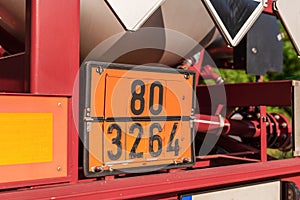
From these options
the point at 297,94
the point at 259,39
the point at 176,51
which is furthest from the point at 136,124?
the point at 259,39

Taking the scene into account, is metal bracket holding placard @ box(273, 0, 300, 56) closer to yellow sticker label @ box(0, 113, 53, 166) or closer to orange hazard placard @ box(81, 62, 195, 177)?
orange hazard placard @ box(81, 62, 195, 177)

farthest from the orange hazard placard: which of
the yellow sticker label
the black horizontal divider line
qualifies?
the yellow sticker label

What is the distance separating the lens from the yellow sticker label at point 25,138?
4.01 feet

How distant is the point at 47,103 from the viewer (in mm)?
1307

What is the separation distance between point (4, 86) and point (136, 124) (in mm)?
404

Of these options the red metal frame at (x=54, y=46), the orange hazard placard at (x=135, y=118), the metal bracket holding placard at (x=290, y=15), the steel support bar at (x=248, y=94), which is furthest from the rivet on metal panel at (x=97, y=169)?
the steel support bar at (x=248, y=94)

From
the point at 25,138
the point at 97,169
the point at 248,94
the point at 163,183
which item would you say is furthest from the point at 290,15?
the point at 25,138

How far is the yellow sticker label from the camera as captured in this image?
→ 1.22 meters

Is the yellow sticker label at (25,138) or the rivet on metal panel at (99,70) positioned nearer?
the yellow sticker label at (25,138)

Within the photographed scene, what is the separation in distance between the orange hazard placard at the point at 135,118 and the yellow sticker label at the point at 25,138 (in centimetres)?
14

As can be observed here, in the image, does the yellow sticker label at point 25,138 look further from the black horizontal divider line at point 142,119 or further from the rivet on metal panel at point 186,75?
the rivet on metal panel at point 186,75

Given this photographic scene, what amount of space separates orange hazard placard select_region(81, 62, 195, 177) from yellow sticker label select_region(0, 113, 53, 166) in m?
0.14

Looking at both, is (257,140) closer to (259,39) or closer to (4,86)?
(259,39)

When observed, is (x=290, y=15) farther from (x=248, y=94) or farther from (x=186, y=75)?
(x=248, y=94)
